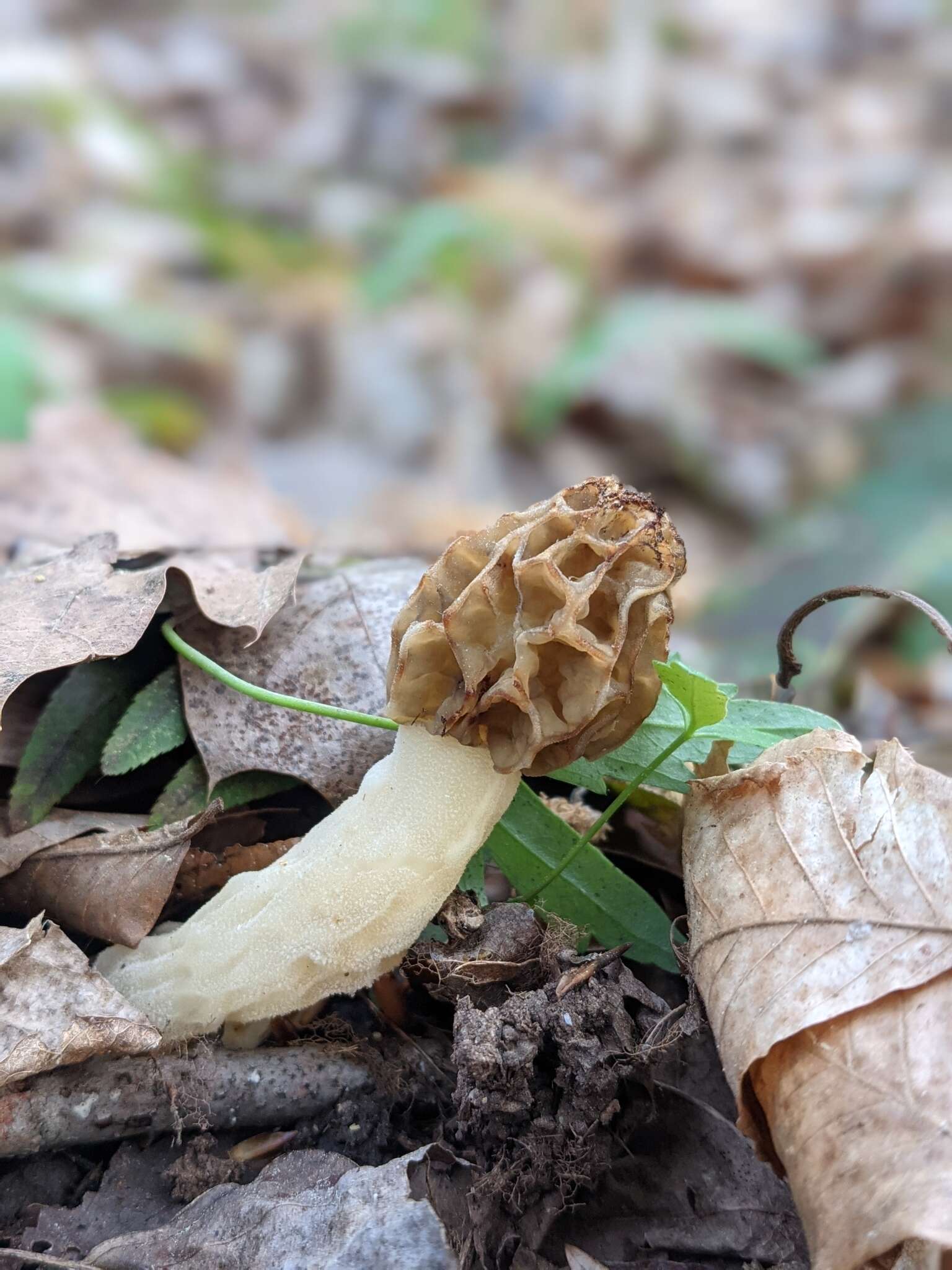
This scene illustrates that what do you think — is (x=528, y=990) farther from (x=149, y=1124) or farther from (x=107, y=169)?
(x=107, y=169)

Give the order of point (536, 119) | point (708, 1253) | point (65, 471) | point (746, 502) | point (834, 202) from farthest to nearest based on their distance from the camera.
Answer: point (536, 119)
point (834, 202)
point (746, 502)
point (65, 471)
point (708, 1253)

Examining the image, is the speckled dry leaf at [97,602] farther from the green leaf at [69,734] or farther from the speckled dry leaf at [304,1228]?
the speckled dry leaf at [304,1228]

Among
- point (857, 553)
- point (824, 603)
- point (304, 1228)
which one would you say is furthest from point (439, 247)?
point (304, 1228)

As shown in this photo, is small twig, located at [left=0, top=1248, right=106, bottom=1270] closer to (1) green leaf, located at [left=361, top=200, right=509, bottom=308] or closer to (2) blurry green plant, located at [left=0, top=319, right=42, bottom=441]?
(2) blurry green plant, located at [left=0, top=319, right=42, bottom=441]

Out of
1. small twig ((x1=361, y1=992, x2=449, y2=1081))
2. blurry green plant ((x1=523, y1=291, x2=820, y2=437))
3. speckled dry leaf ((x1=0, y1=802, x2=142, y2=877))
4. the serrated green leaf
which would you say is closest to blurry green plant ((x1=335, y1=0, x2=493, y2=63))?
blurry green plant ((x1=523, y1=291, x2=820, y2=437))

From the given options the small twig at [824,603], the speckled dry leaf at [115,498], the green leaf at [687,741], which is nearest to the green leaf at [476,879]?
the green leaf at [687,741]

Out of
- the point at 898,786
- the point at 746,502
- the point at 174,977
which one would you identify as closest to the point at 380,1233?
the point at 174,977

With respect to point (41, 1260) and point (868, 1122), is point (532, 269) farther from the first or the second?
point (41, 1260)
